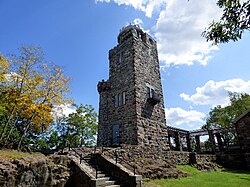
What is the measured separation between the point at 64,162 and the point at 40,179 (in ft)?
4.31

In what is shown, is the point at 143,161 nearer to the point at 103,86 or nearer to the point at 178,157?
the point at 178,157

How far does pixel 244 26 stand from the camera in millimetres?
3826

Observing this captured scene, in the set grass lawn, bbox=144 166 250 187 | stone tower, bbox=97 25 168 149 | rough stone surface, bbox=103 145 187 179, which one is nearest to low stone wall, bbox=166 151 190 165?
stone tower, bbox=97 25 168 149

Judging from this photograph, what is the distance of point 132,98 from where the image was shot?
1403 centimetres

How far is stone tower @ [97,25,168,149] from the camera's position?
533 inches

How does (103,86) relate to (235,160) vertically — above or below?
above

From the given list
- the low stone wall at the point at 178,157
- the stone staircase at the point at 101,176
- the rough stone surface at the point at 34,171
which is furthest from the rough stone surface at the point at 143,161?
the rough stone surface at the point at 34,171

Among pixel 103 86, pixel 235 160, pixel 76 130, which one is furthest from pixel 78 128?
pixel 235 160

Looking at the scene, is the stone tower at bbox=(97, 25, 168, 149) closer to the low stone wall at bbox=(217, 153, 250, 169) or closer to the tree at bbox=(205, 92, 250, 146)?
the low stone wall at bbox=(217, 153, 250, 169)

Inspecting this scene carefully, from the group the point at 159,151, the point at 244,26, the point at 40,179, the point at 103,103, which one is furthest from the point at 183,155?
the point at 244,26

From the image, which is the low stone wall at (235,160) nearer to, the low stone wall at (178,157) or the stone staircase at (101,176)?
the low stone wall at (178,157)

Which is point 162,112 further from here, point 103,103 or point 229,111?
point 229,111

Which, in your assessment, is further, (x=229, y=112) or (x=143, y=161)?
(x=229, y=112)

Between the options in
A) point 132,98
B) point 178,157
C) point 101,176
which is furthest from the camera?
point 178,157
